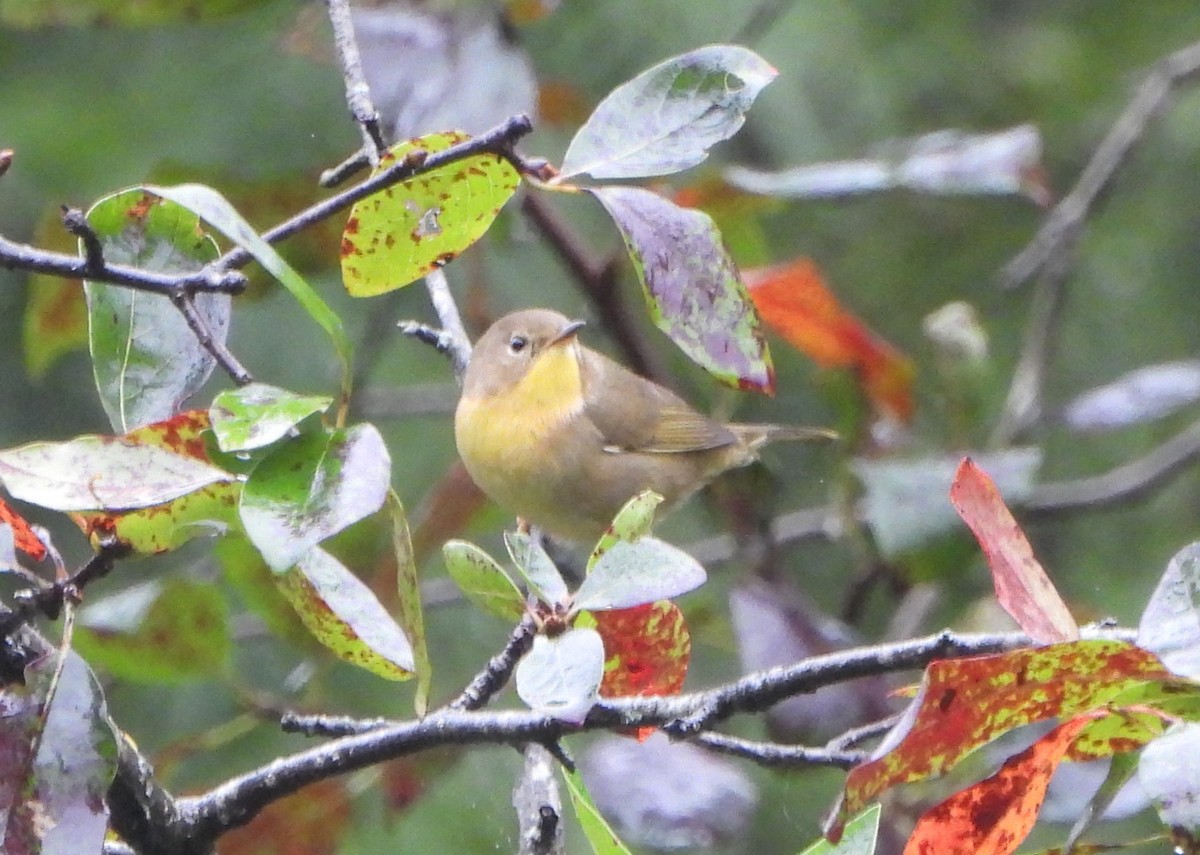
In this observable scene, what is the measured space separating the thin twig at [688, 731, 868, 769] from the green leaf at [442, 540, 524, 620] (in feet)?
0.49

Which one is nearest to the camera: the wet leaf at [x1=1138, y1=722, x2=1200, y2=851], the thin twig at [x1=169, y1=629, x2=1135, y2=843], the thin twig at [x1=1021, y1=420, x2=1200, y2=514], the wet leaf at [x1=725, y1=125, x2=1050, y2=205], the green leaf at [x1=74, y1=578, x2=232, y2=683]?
the wet leaf at [x1=1138, y1=722, x2=1200, y2=851]

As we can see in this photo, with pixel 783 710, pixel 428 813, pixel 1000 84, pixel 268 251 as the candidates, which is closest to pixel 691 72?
pixel 268 251

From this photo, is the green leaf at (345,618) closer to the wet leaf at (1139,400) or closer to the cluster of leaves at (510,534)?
the cluster of leaves at (510,534)

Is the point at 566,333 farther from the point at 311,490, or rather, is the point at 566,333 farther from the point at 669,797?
the point at 311,490

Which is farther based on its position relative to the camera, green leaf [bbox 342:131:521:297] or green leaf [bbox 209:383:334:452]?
green leaf [bbox 342:131:521:297]

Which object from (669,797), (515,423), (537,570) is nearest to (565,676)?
(537,570)

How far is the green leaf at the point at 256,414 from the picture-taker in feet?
2.93

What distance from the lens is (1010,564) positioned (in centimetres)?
88

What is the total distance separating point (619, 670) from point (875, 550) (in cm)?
111

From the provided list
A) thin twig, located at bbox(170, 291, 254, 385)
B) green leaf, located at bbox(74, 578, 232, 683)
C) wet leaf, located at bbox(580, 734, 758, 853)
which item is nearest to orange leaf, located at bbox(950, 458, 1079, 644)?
thin twig, located at bbox(170, 291, 254, 385)

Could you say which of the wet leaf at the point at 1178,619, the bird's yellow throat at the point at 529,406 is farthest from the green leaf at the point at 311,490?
the bird's yellow throat at the point at 529,406

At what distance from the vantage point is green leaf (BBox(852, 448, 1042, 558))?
77.4 inches

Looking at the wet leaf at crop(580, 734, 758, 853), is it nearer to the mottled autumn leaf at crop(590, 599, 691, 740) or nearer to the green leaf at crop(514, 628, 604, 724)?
the mottled autumn leaf at crop(590, 599, 691, 740)

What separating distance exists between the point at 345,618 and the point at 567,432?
1.99m
